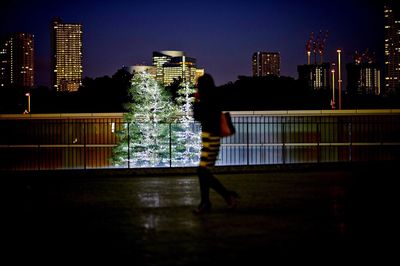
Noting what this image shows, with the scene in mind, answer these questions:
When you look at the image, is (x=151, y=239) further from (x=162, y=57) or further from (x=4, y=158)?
(x=162, y=57)

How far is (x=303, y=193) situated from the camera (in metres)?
12.0

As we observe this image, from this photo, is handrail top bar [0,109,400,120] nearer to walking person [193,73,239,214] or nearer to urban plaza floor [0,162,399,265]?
urban plaza floor [0,162,399,265]

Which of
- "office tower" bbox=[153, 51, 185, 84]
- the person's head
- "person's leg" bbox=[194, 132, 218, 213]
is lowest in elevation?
"person's leg" bbox=[194, 132, 218, 213]

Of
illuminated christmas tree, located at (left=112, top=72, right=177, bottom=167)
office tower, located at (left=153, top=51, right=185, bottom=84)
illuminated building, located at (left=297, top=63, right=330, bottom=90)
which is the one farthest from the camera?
office tower, located at (left=153, top=51, right=185, bottom=84)

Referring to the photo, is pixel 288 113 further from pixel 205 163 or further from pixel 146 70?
pixel 205 163

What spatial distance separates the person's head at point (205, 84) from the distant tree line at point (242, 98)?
62.6 meters

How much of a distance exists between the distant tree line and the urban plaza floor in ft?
193

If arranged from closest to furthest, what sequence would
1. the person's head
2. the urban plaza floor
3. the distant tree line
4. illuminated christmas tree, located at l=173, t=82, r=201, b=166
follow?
the urban plaza floor < the person's head < illuminated christmas tree, located at l=173, t=82, r=201, b=166 < the distant tree line

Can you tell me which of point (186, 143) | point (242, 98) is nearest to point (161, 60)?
point (242, 98)

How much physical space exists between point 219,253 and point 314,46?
97.8m

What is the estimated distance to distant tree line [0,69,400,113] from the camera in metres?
78.1

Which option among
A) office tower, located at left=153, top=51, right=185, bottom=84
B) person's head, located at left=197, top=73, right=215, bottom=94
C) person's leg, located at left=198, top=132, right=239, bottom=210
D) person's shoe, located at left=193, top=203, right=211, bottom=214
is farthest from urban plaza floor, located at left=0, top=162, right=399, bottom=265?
office tower, located at left=153, top=51, right=185, bottom=84

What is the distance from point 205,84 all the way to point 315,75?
382 feet

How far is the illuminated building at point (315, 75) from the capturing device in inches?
4421
